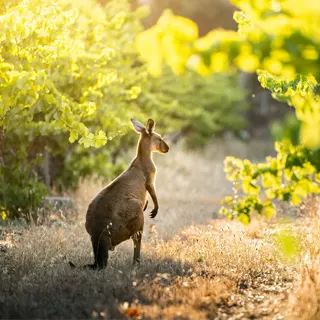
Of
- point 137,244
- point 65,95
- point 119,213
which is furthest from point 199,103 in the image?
point 119,213

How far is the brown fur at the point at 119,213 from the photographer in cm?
756

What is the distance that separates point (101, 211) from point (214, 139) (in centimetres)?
2404

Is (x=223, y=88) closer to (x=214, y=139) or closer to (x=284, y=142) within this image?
(x=214, y=139)

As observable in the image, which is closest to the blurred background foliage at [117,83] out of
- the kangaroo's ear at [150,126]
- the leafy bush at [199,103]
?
the kangaroo's ear at [150,126]

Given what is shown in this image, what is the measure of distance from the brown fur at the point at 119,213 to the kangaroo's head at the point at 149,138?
1.50ft

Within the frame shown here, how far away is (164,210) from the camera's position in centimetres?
1452

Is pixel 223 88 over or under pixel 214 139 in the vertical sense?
over

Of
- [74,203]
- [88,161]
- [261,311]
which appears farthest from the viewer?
[88,161]

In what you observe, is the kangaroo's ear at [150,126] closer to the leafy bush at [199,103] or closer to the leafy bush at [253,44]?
the leafy bush at [253,44]

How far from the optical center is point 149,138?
9.20 meters

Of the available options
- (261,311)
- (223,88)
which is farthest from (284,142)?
(223,88)

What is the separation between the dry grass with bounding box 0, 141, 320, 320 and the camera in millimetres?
6145

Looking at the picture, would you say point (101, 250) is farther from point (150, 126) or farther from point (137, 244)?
point (150, 126)

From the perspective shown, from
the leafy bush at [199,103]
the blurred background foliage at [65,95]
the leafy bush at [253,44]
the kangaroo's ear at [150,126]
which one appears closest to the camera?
the leafy bush at [253,44]
